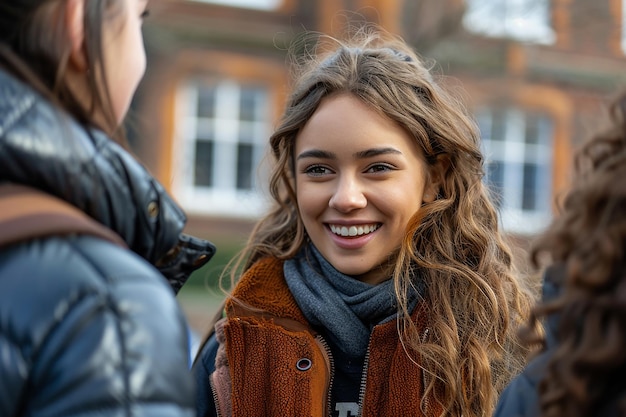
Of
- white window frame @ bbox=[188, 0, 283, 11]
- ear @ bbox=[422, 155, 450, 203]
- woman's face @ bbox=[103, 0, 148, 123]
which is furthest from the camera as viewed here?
white window frame @ bbox=[188, 0, 283, 11]

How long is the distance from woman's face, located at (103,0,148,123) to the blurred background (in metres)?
11.5

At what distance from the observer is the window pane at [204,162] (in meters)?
14.9

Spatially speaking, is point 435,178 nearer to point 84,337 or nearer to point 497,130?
point 84,337

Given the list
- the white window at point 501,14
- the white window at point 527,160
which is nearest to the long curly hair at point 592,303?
the white window at point 501,14

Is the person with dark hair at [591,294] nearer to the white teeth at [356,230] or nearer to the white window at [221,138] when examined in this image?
the white teeth at [356,230]

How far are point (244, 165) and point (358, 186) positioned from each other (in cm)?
1288

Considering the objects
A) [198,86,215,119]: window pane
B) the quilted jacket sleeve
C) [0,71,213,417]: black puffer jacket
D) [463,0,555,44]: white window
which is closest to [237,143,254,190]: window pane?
[198,86,215,119]: window pane

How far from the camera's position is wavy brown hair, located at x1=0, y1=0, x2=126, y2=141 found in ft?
4.52

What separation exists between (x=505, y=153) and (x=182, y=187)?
6033 millimetres

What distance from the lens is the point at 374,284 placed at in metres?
2.52

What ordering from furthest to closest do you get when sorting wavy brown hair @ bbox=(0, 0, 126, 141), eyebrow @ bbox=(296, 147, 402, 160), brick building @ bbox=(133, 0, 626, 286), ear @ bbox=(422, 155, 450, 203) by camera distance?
brick building @ bbox=(133, 0, 626, 286) → ear @ bbox=(422, 155, 450, 203) → eyebrow @ bbox=(296, 147, 402, 160) → wavy brown hair @ bbox=(0, 0, 126, 141)

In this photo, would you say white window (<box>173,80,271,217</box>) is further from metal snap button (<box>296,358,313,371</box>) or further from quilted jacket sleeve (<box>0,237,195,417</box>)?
quilted jacket sleeve (<box>0,237,195,417</box>)

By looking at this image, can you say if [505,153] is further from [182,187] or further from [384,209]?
[384,209]

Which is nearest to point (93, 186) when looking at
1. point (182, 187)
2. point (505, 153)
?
Answer: point (182, 187)
